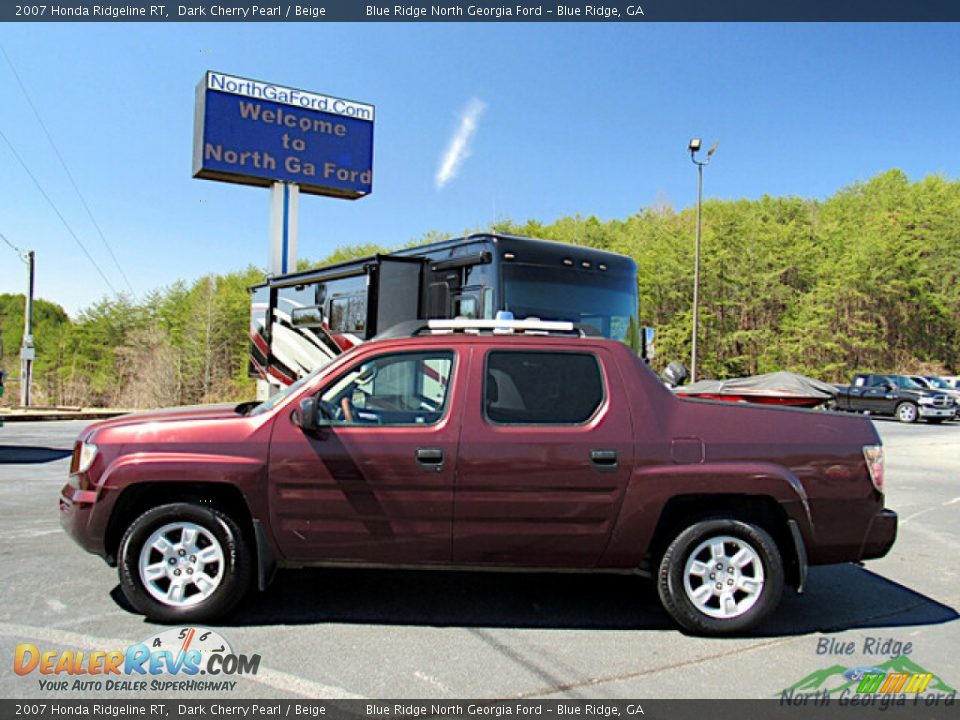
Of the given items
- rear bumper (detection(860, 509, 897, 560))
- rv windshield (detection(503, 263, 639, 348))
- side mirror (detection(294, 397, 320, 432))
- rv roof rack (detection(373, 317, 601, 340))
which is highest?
rv windshield (detection(503, 263, 639, 348))

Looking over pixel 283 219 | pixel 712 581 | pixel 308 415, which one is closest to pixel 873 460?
pixel 712 581

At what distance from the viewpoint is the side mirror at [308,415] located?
400 centimetres

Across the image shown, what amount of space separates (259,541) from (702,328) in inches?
1905

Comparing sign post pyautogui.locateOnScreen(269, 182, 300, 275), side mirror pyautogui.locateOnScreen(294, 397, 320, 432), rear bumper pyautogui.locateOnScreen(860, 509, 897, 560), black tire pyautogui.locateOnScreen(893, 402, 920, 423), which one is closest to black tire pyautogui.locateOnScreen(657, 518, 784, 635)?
rear bumper pyautogui.locateOnScreen(860, 509, 897, 560)

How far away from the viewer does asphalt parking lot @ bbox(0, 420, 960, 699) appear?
3453 mm

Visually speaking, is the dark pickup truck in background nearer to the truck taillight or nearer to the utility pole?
the truck taillight

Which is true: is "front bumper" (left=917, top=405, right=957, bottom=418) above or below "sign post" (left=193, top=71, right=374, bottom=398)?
below

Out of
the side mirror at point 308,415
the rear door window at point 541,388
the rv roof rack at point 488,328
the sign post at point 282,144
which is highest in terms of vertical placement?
the sign post at point 282,144

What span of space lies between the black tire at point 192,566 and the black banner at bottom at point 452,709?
2.79 ft

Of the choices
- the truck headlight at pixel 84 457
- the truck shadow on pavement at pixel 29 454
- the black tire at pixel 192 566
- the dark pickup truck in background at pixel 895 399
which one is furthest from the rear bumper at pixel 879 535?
the dark pickup truck in background at pixel 895 399

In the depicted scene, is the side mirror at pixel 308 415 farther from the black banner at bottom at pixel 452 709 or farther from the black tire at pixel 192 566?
the black banner at bottom at pixel 452 709

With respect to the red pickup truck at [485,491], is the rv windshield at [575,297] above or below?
above

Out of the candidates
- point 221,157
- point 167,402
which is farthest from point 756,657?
point 167,402

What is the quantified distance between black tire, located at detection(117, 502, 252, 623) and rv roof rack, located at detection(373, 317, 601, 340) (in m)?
1.48
